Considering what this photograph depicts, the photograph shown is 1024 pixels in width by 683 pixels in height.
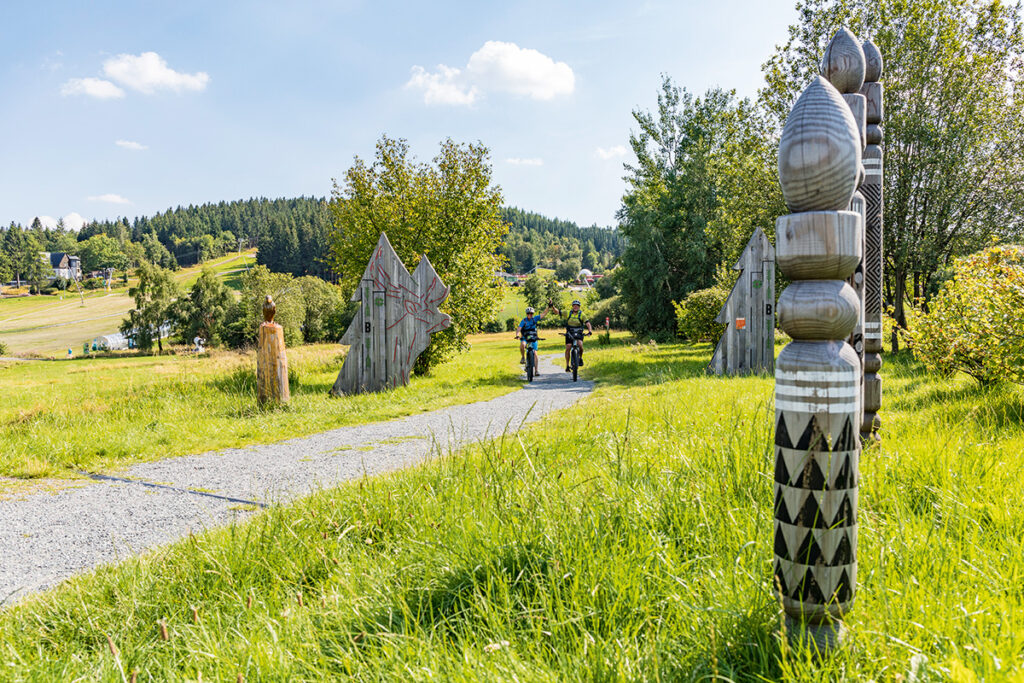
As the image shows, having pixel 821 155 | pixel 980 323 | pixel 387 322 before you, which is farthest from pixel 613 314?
pixel 821 155

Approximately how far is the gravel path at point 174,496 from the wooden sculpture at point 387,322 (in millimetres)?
3525

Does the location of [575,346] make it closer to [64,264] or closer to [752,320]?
[752,320]

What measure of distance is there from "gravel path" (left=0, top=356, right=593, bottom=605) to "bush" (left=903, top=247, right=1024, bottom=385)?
200 inches

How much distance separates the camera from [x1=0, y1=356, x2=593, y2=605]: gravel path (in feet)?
12.0

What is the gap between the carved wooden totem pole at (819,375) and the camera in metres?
1.52

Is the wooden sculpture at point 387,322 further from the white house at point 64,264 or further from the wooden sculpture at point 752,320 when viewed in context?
the white house at point 64,264

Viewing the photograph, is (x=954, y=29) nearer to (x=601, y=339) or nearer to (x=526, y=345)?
(x=526, y=345)

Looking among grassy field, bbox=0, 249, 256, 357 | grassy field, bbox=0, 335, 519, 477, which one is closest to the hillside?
grassy field, bbox=0, 249, 256, 357

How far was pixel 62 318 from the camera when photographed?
297 feet

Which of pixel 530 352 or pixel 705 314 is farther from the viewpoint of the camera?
pixel 705 314

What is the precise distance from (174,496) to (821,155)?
214 inches

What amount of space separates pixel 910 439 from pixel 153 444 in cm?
782

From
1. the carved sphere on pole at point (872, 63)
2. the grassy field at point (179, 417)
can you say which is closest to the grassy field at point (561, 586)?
the carved sphere on pole at point (872, 63)

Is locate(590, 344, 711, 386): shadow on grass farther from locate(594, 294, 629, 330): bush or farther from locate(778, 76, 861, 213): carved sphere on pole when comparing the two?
locate(594, 294, 629, 330): bush
